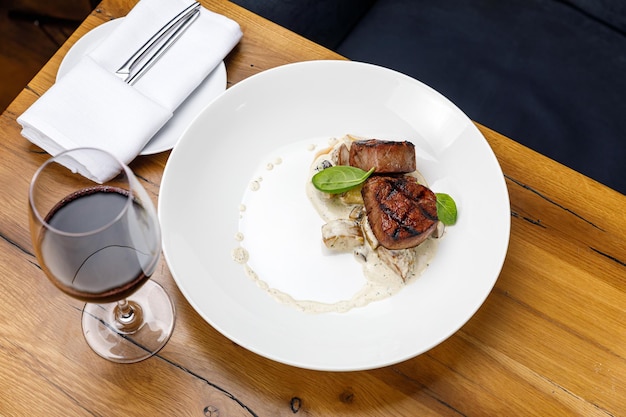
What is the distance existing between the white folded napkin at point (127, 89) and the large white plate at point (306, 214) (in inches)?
4.4

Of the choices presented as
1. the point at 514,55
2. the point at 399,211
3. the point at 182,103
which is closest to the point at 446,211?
the point at 399,211

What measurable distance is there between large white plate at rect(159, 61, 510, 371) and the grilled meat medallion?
0.09 meters

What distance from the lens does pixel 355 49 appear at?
6.12 feet

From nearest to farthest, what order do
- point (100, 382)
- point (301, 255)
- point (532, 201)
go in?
point (100, 382) < point (301, 255) < point (532, 201)

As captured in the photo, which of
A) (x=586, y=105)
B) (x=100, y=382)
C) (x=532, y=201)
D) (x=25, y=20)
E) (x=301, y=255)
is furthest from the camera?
(x=25, y=20)

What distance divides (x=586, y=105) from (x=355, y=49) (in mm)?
664

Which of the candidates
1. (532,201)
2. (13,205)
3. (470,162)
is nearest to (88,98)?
(13,205)

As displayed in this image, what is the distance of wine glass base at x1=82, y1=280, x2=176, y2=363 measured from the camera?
1.11m

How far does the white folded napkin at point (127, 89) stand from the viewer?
1256 millimetres

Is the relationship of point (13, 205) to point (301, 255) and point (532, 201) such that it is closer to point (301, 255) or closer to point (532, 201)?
point (301, 255)

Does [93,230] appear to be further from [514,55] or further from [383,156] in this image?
[514,55]

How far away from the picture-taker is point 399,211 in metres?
1.14

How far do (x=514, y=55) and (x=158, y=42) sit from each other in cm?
103

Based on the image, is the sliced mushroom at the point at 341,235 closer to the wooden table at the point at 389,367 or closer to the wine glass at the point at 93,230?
the wooden table at the point at 389,367
